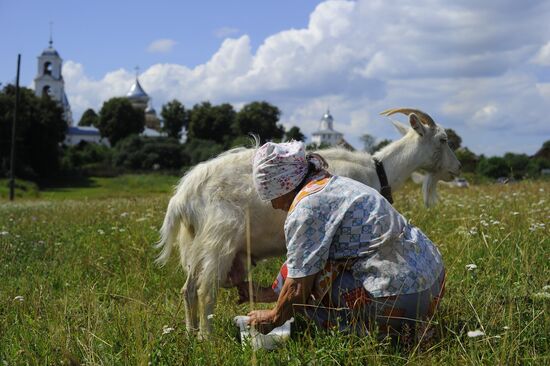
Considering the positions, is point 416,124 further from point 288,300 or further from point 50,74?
point 50,74

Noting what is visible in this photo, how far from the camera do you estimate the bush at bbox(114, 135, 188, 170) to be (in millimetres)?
64438

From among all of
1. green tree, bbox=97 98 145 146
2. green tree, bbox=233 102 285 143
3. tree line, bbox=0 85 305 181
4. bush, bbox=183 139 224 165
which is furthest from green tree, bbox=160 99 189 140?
bush, bbox=183 139 224 165

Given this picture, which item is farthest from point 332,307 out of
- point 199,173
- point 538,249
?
point 538,249

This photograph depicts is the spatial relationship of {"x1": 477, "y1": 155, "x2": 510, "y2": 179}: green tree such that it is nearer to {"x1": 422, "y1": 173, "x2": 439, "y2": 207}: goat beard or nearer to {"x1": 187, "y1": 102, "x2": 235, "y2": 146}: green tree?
{"x1": 422, "y1": 173, "x2": 439, "y2": 207}: goat beard

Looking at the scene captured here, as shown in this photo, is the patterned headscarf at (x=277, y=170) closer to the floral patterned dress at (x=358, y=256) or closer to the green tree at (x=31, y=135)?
the floral patterned dress at (x=358, y=256)

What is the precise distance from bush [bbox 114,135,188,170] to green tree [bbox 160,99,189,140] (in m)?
20.6

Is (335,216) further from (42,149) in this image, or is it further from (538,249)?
(42,149)

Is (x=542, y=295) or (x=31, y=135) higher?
(x=31, y=135)

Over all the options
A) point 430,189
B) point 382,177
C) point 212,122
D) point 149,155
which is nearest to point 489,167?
point 430,189

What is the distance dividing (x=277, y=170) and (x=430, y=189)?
4140 mm

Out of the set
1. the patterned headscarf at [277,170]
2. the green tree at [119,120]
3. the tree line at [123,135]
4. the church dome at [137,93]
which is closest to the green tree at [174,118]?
the tree line at [123,135]

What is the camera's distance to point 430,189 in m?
7.07

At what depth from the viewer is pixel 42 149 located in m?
49.5

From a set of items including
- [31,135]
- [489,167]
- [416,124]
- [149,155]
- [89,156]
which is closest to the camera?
[416,124]
